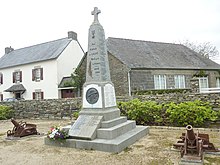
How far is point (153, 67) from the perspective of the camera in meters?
18.8

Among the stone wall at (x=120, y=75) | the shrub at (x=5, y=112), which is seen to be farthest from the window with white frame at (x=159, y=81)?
the shrub at (x=5, y=112)

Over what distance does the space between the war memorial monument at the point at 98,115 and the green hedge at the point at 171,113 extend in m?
1.87

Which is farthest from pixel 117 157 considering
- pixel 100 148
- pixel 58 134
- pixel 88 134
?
pixel 58 134

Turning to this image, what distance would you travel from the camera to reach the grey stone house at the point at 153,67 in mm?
18000

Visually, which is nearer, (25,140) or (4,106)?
(25,140)

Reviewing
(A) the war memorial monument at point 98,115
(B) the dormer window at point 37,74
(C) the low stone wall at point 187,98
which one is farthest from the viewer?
(B) the dormer window at point 37,74

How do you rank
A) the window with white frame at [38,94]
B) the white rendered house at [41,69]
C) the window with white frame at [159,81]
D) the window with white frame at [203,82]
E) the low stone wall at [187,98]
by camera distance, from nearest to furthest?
the low stone wall at [187,98] < the window with white frame at [159,81] < the window with white frame at [203,82] < the white rendered house at [41,69] < the window with white frame at [38,94]

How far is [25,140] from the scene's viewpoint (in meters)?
7.46

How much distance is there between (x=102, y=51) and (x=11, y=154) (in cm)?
430

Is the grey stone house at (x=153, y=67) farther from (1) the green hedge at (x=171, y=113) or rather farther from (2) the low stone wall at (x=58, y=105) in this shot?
(1) the green hedge at (x=171, y=113)

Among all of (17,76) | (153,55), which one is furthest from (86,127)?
(17,76)

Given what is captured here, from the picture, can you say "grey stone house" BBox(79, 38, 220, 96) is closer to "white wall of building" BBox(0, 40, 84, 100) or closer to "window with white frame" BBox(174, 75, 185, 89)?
"window with white frame" BBox(174, 75, 185, 89)

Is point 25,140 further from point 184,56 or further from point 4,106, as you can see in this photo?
point 184,56

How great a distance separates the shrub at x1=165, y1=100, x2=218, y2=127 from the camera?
27.9ft
